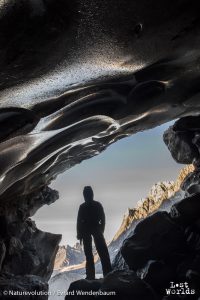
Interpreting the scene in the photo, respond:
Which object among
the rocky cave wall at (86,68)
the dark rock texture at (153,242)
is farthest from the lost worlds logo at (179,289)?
the rocky cave wall at (86,68)

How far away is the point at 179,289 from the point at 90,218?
2641 millimetres

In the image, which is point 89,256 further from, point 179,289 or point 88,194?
point 179,289

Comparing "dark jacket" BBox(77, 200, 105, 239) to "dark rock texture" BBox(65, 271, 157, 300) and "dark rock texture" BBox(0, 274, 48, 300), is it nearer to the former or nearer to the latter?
"dark rock texture" BBox(65, 271, 157, 300)

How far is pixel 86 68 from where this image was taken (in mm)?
2330

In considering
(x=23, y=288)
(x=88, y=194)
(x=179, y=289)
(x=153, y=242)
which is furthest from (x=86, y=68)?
(x=88, y=194)

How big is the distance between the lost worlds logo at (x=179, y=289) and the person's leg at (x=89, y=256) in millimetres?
1997

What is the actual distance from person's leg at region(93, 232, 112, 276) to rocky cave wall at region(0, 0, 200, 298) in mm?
2474

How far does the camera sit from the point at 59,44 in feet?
5.97

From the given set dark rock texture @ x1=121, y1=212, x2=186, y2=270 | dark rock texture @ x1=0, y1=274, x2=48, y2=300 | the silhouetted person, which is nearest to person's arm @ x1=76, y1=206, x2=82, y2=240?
the silhouetted person

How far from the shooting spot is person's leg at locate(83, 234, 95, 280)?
6336 mm

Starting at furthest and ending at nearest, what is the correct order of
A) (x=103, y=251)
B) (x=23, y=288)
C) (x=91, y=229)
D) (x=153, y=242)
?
(x=91, y=229) → (x=103, y=251) → (x=153, y=242) → (x=23, y=288)

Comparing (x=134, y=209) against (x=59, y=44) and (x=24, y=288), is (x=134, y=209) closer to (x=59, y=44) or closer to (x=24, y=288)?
(x=24, y=288)

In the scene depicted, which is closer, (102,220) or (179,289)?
(179,289)

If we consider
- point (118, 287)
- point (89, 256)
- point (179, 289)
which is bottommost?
point (179, 289)
